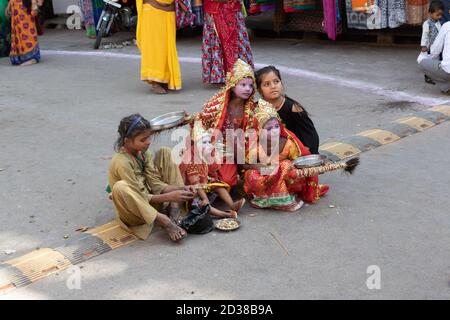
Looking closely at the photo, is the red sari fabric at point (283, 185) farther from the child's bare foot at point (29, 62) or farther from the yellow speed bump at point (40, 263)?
the child's bare foot at point (29, 62)

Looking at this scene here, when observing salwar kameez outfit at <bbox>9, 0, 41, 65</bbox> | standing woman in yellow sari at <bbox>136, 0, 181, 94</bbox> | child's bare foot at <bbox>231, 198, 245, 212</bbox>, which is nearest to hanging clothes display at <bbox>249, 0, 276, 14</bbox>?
standing woman in yellow sari at <bbox>136, 0, 181, 94</bbox>

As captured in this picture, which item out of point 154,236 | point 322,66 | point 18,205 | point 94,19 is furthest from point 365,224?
point 94,19

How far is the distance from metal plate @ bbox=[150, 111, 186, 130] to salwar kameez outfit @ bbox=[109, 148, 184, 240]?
5.8 inches

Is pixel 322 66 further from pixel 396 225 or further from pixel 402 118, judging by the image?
pixel 396 225

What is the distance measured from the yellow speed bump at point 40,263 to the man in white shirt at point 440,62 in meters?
4.47

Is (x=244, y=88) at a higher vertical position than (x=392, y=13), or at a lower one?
lower

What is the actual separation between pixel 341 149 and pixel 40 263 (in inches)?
98.7

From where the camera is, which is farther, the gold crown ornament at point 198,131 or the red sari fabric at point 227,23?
the red sari fabric at point 227,23

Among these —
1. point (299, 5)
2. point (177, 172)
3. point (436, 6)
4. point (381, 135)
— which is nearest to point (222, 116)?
point (177, 172)

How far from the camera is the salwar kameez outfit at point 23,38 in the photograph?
9203 millimetres

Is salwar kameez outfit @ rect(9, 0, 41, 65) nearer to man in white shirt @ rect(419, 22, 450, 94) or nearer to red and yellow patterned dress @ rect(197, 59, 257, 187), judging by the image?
man in white shirt @ rect(419, 22, 450, 94)

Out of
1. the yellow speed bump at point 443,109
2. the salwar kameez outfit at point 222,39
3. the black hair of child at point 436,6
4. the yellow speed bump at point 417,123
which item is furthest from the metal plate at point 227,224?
the black hair of child at point 436,6

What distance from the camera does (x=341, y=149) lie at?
4.92m

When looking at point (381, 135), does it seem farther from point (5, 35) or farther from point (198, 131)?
point (5, 35)
